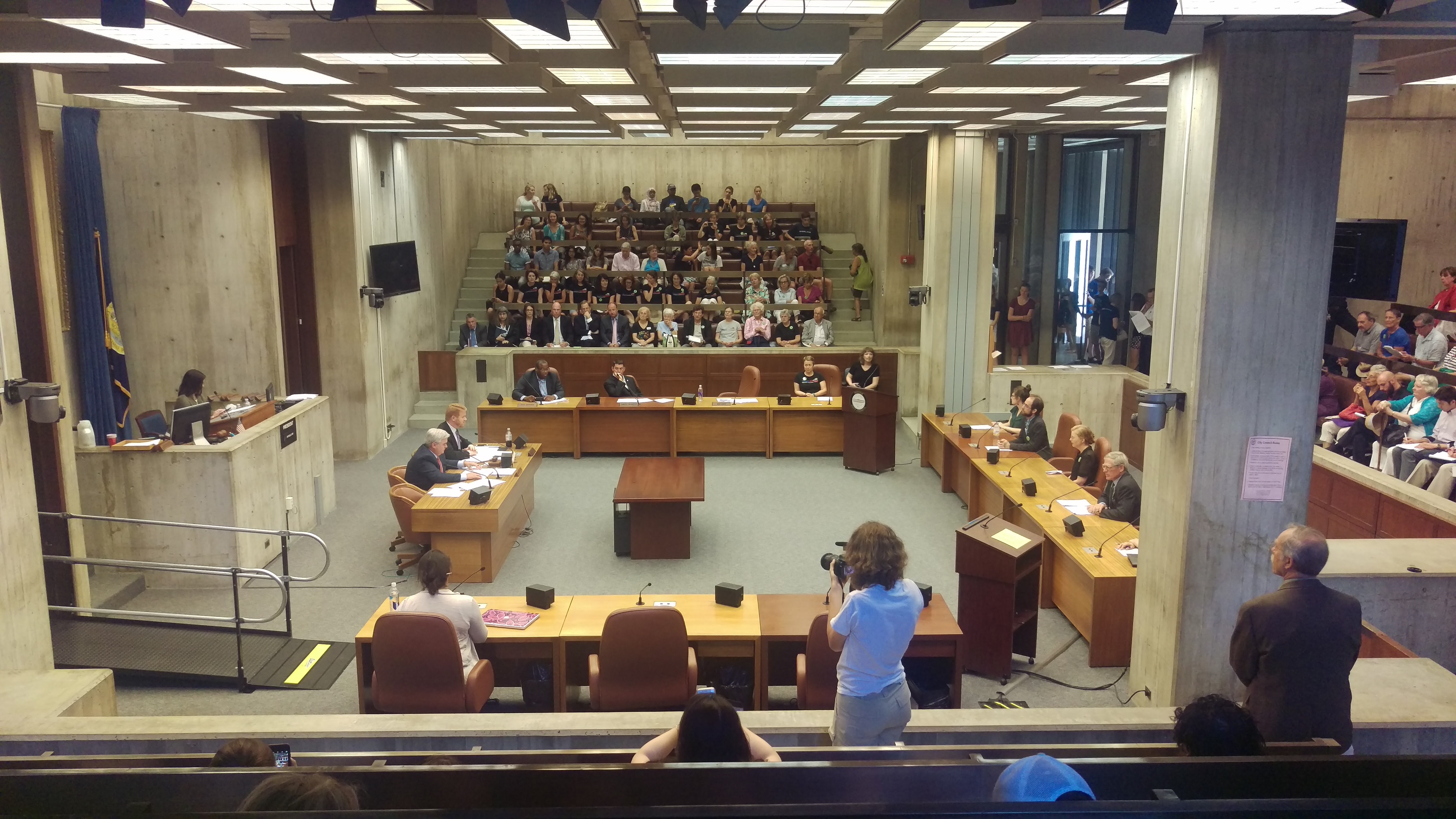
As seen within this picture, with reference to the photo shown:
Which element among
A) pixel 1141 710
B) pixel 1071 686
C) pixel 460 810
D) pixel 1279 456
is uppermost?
pixel 460 810

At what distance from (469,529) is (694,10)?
4896 millimetres

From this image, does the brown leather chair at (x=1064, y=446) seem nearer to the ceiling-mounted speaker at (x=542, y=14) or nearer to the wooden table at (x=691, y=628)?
the wooden table at (x=691, y=628)

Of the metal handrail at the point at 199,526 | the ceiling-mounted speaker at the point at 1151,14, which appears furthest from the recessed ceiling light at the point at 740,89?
the metal handrail at the point at 199,526

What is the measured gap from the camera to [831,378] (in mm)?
12922

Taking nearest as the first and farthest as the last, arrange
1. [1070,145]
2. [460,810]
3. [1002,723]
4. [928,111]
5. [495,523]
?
[460,810], [1002,723], [495,523], [928,111], [1070,145]

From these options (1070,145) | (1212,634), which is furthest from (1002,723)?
(1070,145)

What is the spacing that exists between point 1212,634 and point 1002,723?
143 cm

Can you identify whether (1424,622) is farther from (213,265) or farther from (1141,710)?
(213,265)

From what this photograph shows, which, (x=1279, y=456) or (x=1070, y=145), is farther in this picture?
(x=1070, y=145)

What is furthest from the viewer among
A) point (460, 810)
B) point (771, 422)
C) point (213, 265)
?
point (771, 422)

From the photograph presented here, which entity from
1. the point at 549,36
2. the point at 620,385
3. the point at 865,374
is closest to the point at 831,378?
the point at 865,374

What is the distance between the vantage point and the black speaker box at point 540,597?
5949 millimetres

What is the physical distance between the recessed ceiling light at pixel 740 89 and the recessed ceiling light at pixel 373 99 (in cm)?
229

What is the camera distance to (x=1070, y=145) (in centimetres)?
1855
